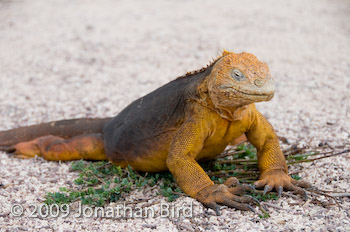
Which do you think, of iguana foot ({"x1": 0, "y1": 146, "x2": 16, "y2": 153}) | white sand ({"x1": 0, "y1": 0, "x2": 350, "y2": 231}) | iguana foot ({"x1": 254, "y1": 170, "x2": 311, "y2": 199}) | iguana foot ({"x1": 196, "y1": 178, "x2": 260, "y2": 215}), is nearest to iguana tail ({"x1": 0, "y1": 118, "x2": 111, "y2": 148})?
iguana foot ({"x1": 0, "y1": 146, "x2": 16, "y2": 153})

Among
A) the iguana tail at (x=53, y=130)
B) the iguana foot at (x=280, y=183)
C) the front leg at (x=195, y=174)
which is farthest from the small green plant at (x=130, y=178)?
the iguana tail at (x=53, y=130)

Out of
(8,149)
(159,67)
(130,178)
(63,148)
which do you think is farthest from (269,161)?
(159,67)

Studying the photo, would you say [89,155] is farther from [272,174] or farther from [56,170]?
[272,174]

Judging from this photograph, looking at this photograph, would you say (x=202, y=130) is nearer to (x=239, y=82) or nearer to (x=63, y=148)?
(x=239, y=82)

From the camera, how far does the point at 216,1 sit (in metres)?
12.7

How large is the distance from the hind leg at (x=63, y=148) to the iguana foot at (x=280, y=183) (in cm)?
199

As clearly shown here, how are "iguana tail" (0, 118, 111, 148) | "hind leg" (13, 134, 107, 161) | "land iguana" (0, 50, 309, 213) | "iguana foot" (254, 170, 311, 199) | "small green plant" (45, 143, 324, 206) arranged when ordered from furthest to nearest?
1. "iguana tail" (0, 118, 111, 148)
2. "hind leg" (13, 134, 107, 161)
3. "small green plant" (45, 143, 324, 206)
4. "iguana foot" (254, 170, 311, 199)
5. "land iguana" (0, 50, 309, 213)

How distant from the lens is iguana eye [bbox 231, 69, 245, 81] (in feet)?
12.0

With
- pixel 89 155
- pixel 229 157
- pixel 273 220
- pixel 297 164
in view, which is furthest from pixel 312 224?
pixel 89 155

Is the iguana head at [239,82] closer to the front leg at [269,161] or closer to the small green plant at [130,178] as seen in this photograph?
the front leg at [269,161]

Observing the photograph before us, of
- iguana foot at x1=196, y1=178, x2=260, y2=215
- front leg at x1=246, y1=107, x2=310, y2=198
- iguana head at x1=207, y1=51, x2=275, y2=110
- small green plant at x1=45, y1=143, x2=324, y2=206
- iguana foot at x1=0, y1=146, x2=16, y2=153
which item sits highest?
iguana head at x1=207, y1=51, x2=275, y2=110

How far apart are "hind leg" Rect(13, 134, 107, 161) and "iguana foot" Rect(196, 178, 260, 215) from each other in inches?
69.8

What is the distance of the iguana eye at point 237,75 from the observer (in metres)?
3.66

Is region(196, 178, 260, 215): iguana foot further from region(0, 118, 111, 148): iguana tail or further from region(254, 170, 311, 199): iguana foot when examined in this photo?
region(0, 118, 111, 148): iguana tail
